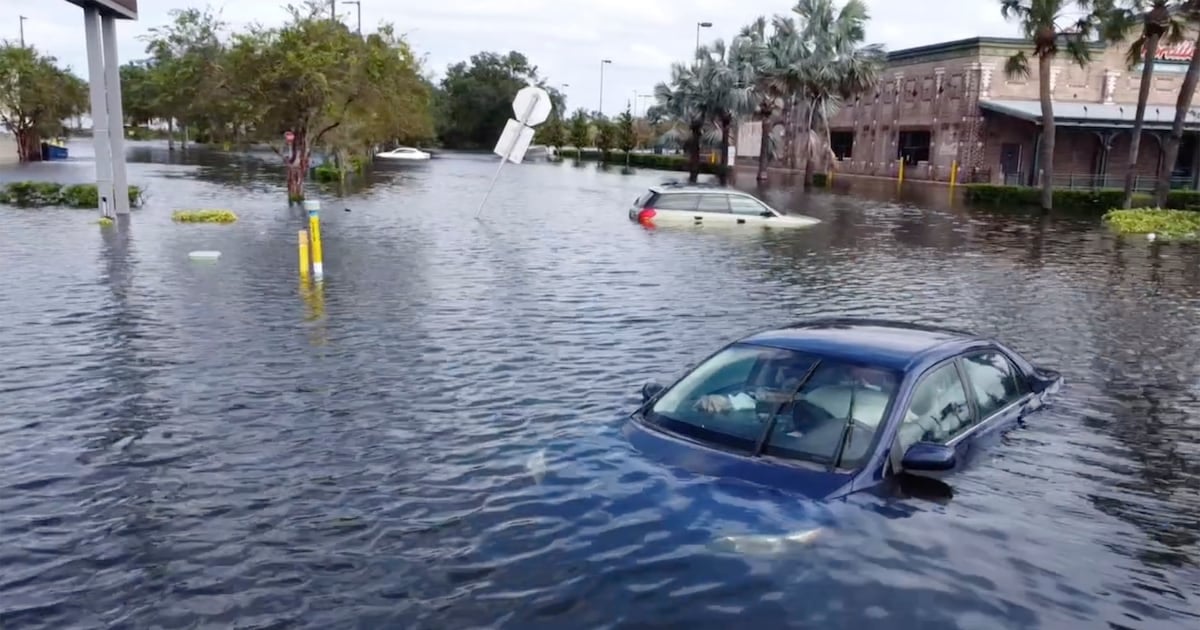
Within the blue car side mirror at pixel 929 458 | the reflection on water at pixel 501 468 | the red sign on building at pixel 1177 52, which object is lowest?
the reflection on water at pixel 501 468

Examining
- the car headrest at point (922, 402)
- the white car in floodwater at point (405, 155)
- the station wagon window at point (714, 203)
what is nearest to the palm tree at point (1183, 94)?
the station wagon window at point (714, 203)

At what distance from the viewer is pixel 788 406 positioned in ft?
21.3

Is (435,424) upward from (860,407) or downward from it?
downward

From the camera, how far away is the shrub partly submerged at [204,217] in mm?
24909

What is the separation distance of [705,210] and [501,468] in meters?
19.2

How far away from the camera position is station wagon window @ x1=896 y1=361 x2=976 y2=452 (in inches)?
257

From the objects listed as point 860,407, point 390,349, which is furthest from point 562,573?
point 390,349

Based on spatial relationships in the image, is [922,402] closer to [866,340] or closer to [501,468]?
[866,340]

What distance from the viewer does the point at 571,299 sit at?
49.2ft

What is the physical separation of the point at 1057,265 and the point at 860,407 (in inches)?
639

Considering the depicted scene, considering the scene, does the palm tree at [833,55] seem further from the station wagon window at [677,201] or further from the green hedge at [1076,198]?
the station wagon window at [677,201]

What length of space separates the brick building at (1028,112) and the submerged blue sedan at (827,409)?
156 feet

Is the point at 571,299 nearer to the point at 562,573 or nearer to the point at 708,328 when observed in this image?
the point at 708,328

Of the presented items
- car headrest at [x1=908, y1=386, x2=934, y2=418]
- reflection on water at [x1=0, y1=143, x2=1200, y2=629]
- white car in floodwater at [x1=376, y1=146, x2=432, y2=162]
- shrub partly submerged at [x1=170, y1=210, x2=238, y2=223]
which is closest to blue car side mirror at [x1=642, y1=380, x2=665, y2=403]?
reflection on water at [x1=0, y1=143, x2=1200, y2=629]
